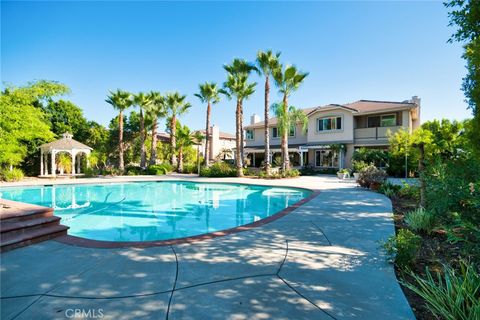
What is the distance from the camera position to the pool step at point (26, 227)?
5.29 metres

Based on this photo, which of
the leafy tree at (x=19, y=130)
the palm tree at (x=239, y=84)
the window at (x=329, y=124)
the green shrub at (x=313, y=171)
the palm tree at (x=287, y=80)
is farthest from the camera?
the window at (x=329, y=124)

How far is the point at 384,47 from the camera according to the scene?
16.9 m

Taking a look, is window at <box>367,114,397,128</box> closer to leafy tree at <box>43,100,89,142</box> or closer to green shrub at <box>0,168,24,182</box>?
green shrub at <box>0,168,24,182</box>

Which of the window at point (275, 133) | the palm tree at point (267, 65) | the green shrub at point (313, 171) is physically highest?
the palm tree at point (267, 65)

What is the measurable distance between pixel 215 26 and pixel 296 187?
490 inches

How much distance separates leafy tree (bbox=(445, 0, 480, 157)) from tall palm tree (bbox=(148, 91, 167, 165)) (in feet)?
104

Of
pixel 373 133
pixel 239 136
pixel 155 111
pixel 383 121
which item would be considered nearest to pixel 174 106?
pixel 155 111

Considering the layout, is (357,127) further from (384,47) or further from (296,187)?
(296,187)

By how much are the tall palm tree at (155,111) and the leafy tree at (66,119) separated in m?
9.32

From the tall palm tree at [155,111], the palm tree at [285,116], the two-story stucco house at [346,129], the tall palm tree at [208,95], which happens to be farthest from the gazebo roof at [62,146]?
the palm tree at [285,116]

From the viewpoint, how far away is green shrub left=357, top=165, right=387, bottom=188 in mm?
15109

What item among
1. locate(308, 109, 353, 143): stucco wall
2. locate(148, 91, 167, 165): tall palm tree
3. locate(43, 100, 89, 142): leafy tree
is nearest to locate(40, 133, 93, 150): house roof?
locate(43, 100, 89, 142): leafy tree

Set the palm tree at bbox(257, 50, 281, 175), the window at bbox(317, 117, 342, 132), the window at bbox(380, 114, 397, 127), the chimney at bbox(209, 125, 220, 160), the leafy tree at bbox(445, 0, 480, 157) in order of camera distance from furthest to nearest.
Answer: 1. the chimney at bbox(209, 125, 220, 160)
2. the window at bbox(317, 117, 342, 132)
3. the window at bbox(380, 114, 397, 127)
4. the palm tree at bbox(257, 50, 281, 175)
5. the leafy tree at bbox(445, 0, 480, 157)

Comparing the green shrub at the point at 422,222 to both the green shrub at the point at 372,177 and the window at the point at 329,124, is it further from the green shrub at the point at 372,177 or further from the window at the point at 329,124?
the window at the point at 329,124
